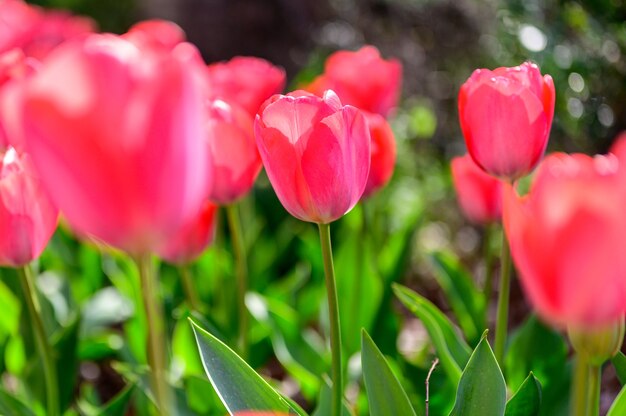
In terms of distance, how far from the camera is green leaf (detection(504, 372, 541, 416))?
94 centimetres

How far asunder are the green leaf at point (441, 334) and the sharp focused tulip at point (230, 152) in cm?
26

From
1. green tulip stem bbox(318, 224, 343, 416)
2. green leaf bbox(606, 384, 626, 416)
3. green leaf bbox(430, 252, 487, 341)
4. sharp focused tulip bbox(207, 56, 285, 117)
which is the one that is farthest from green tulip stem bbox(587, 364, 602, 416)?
sharp focused tulip bbox(207, 56, 285, 117)

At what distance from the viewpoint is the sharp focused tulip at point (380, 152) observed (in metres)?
1.32

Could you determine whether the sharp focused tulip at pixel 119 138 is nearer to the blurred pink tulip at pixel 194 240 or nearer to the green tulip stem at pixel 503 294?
the green tulip stem at pixel 503 294

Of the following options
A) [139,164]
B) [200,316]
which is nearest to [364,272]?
[200,316]

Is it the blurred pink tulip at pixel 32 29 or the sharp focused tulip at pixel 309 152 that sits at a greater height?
the sharp focused tulip at pixel 309 152

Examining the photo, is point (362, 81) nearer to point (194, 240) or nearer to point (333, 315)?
point (194, 240)

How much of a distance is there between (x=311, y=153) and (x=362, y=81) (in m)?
0.85

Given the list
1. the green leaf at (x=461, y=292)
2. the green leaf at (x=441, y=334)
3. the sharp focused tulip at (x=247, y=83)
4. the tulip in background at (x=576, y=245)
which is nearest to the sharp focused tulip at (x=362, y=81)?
the sharp focused tulip at (x=247, y=83)

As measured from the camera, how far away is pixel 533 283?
59 cm

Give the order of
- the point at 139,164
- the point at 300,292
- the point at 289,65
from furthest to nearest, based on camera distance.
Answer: the point at 289,65, the point at 300,292, the point at 139,164

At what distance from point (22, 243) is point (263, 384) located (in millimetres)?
305

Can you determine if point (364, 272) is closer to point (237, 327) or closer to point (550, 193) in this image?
point (237, 327)

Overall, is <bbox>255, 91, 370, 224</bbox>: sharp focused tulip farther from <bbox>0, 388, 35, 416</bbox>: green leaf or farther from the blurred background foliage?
<bbox>0, 388, 35, 416</bbox>: green leaf
